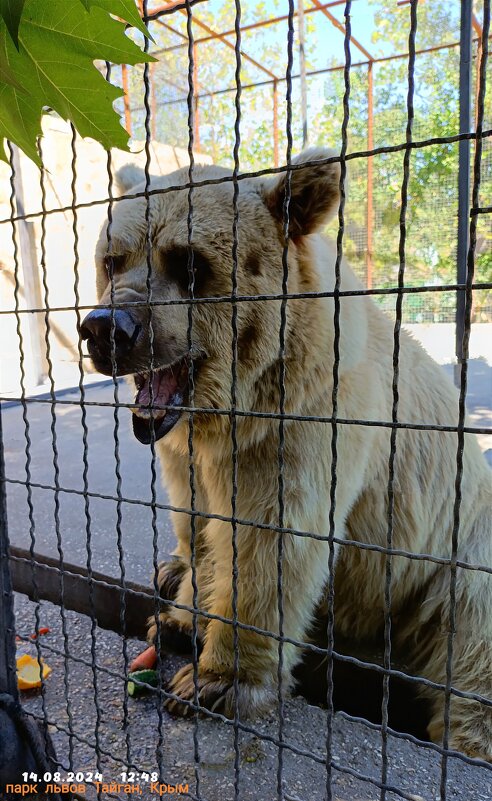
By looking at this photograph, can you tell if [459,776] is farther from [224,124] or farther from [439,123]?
[224,124]

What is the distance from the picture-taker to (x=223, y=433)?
1869mm

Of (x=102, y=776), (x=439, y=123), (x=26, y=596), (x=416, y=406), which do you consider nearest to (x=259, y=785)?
(x=102, y=776)

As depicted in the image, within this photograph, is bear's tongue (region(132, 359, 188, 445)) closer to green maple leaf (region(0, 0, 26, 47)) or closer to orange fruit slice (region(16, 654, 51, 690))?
orange fruit slice (region(16, 654, 51, 690))

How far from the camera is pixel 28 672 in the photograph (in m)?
2.02

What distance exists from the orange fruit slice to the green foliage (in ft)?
5.60

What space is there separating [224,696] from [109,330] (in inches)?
47.1

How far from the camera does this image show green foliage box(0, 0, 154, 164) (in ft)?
3.16

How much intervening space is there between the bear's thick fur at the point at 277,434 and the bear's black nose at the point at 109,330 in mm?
33

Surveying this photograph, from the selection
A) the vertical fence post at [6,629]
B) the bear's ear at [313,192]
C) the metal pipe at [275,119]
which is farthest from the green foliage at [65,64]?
the metal pipe at [275,119]

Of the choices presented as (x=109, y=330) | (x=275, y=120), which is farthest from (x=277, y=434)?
(x=275, y=120)

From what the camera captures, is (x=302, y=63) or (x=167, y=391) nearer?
(x=167, y=391)

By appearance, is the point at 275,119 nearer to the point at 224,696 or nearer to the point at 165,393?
the point at 165,393

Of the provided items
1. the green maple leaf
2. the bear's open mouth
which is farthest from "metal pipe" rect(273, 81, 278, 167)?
the green maple leaf

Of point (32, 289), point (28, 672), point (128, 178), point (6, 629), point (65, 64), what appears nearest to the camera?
point (65, 64)
